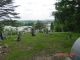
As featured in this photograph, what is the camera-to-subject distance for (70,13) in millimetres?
22438

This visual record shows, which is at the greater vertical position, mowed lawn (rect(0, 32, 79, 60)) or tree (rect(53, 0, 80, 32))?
tree (rect(53, 0, 80, 32))

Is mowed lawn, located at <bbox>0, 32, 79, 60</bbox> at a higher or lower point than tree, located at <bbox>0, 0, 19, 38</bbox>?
lower

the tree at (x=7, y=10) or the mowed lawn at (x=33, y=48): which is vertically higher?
the tree at (x=7, y=10)

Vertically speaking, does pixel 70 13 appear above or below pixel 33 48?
above

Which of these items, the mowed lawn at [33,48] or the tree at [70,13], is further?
the tree at [70,13]

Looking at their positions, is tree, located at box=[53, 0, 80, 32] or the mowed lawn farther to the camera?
tree, located at box=[53, 0, 80, 32]

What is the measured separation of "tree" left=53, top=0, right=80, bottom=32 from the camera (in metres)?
22.0

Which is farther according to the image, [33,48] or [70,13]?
[70,13]

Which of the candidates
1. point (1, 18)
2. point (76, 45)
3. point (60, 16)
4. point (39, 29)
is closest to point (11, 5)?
point (1, 18)

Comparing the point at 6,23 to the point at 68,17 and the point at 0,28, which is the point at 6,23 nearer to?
the point at 0,28

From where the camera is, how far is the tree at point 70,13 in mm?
21969

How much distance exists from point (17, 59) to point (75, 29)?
9995 millimetres

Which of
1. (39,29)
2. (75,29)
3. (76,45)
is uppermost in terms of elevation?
(76,45)

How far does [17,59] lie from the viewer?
567 inches
